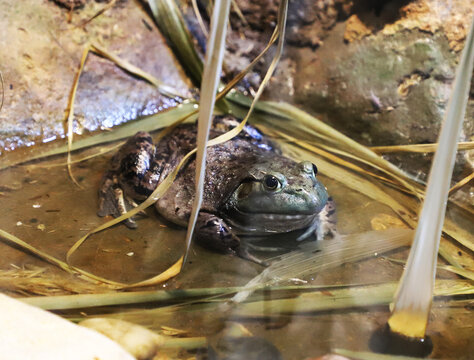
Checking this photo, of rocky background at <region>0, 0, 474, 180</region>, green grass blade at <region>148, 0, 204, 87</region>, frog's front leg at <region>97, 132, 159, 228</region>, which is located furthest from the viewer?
green grass blade at <region>148, 0, 204, 87</region>

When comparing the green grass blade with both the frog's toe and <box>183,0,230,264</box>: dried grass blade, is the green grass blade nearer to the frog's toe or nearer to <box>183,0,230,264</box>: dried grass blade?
the frog's toe

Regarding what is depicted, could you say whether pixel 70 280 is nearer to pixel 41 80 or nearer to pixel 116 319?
pixel 116 319

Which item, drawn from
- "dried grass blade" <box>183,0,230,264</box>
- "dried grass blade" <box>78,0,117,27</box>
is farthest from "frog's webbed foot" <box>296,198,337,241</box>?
"dried grass blade" <box>78,0,117,27</box>

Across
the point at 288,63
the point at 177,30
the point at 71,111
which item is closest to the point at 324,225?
the point at 288,63

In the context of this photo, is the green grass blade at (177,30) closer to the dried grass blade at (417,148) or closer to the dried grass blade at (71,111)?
the dried grass blade at (71,111)

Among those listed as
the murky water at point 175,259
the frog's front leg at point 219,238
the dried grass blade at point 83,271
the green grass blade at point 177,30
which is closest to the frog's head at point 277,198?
the frog's front leg at point 219,238

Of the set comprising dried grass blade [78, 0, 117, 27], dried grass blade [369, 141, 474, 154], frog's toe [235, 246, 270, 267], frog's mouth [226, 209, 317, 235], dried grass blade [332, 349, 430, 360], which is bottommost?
dried grass blade [332, 349, 430, 360]

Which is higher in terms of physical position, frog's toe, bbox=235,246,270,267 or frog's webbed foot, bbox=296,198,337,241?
frog's webbed foot, bbox=296,198,337,241
